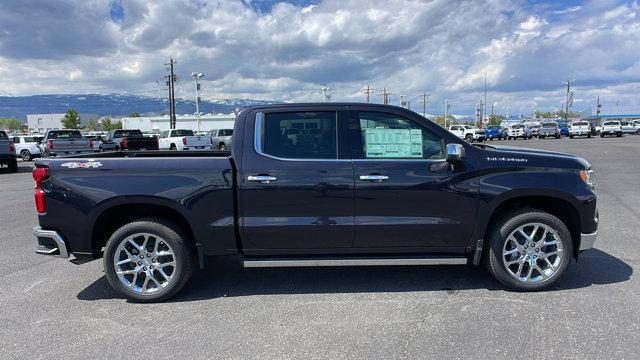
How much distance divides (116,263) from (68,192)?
79 centimetres

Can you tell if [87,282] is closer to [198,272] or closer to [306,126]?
[198,272]

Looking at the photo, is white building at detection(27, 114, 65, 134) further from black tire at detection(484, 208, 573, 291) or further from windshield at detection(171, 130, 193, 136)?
black tire at detection(484, 208, 573, 291)

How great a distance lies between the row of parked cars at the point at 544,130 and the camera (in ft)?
151

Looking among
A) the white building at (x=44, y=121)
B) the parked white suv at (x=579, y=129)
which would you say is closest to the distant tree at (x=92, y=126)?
the white building at (x=44, y=121)

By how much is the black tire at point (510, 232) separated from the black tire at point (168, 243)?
115 inches

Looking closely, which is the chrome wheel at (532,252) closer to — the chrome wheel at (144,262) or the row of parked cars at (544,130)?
the chrome wheel at (144,262)

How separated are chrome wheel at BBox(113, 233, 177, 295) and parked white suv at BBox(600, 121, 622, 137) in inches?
2111

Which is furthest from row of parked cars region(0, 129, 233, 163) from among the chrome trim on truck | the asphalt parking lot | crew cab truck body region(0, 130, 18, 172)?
the chrome trim on truck

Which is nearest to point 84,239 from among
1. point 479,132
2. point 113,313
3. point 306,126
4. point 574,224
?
point 113,313

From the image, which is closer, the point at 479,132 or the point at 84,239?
Result: the point at 84,239

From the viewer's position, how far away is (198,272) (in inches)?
204

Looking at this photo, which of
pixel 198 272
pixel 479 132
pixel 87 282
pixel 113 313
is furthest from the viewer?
pixel 479 132

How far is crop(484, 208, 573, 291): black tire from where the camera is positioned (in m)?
4.29

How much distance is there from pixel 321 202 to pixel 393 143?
0.90 meters
